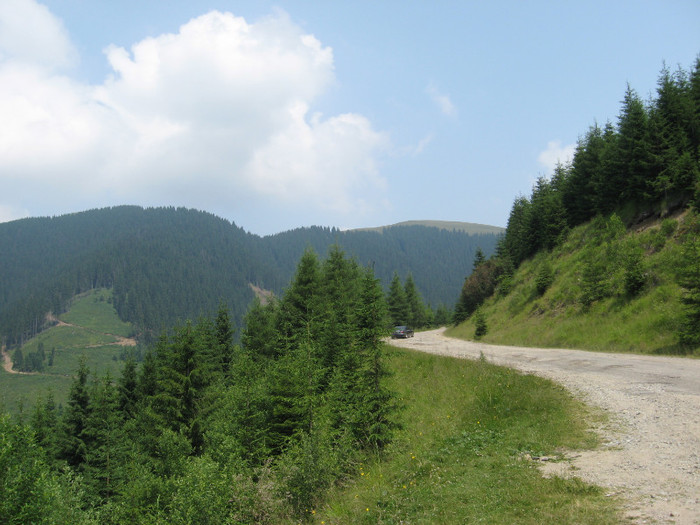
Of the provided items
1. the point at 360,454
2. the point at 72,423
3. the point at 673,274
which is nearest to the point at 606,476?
the point at 360,454

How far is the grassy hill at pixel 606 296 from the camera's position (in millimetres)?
20312

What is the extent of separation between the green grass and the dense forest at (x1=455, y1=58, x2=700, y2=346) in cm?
1160

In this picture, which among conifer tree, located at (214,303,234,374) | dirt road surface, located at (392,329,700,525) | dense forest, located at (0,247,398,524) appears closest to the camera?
dirt road surface, located at (392,329,700,525)

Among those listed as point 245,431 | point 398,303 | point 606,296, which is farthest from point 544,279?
point 398,303

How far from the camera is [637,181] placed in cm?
2967

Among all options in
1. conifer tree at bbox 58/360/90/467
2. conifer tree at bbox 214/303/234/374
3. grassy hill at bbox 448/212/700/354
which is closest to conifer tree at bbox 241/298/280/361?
conifer tree at bbox 214/303/234/374

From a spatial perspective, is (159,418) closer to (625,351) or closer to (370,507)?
(370,507)

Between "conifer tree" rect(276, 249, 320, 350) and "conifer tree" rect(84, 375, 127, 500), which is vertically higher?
"conifer tree" rect(276, 249, 320, 350)

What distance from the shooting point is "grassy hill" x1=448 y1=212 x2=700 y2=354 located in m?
20.3

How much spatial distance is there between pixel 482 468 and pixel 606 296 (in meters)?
23.3

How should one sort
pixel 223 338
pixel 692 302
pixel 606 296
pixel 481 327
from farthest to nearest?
1. pixel 223 338
2. pixel 481 327
3. pixel 606 296
4. pixel 692 302

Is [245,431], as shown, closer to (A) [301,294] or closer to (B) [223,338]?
(A) [301,294]

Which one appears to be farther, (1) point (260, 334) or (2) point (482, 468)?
(1) point (260, 334)

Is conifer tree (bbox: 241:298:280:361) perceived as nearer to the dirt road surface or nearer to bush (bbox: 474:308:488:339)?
the dirt road surface
